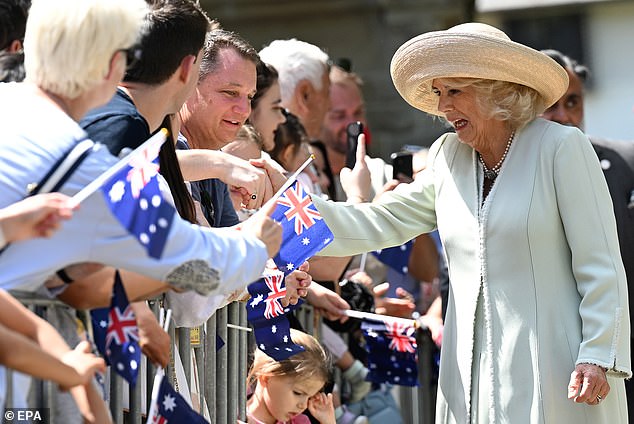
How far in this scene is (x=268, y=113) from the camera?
598 centimetres

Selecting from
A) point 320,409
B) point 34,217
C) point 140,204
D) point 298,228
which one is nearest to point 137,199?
point 140,204

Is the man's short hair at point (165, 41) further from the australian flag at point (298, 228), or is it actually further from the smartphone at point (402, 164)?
the smartphone at point (402, 164)

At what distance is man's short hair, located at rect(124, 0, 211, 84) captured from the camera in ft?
12.3

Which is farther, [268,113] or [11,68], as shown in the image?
[268,113]

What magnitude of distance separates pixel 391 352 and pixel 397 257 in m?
0.84

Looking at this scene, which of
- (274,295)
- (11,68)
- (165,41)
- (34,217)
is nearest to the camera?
(34,217)

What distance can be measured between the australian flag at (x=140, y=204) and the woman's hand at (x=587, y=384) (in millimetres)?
1900

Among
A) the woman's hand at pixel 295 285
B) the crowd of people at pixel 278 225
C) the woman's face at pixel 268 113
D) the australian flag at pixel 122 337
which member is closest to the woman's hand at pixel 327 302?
the crowd of people at pixel 278 225

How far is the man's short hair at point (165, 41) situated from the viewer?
3.76 m

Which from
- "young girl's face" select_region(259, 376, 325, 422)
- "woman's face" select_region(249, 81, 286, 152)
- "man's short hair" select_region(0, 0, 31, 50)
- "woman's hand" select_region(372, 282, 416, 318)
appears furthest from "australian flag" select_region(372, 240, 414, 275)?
"man's short hair" select_region(0, 0, 31, 50)

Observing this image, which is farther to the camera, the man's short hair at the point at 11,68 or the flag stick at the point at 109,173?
the man's short hair at the point at 11,68

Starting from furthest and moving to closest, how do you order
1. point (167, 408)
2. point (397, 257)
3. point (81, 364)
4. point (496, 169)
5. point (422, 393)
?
point (422, 393) < point (397, 257) < point (496, 169) < point (167, 408) < point (81, 364)

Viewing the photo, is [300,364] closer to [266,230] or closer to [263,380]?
[263,380]

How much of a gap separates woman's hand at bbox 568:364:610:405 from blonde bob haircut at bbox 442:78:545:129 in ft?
3.06
